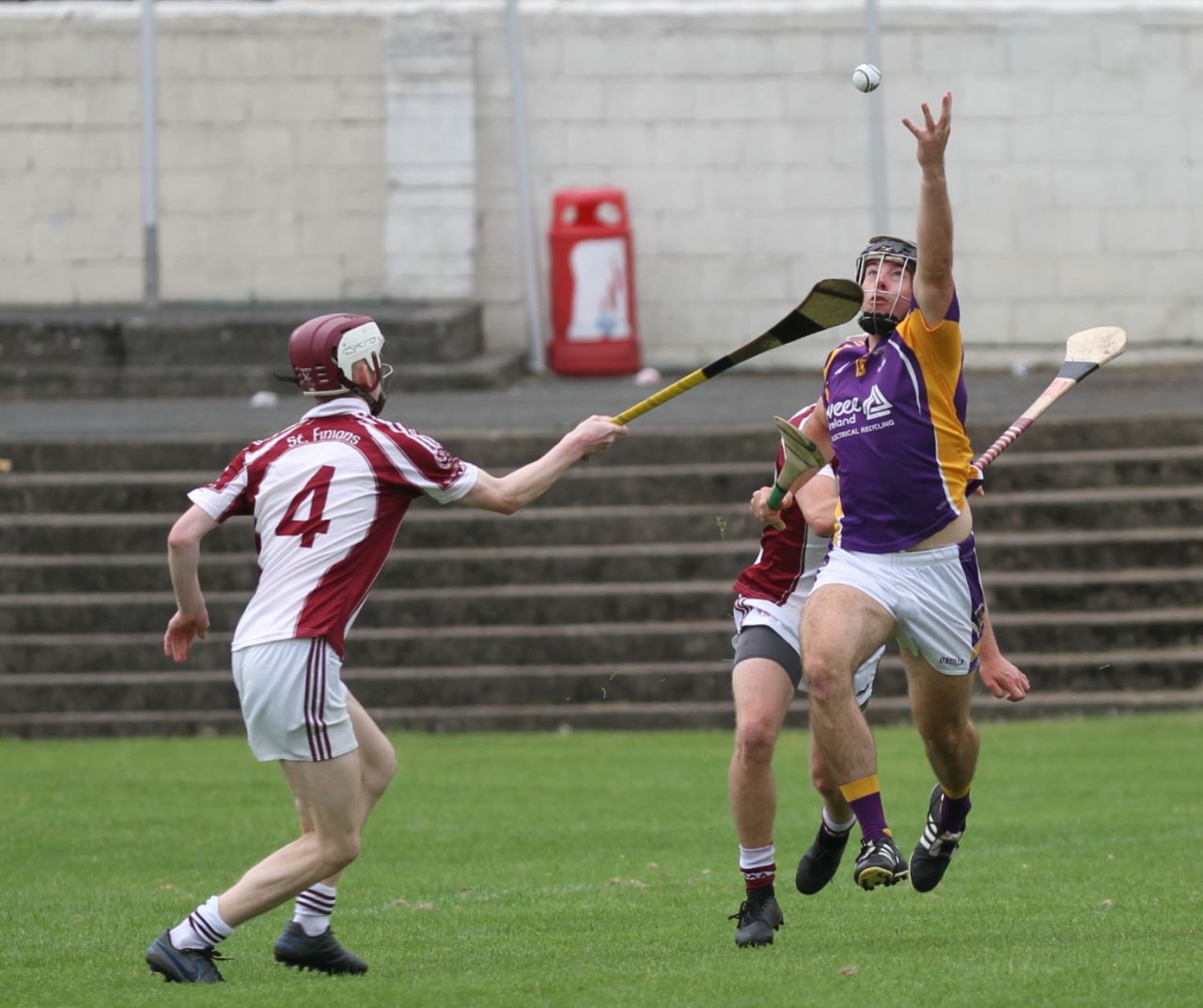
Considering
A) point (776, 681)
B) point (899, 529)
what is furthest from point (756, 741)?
point (899, 529)

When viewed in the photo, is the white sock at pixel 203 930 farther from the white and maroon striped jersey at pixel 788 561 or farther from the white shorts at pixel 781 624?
the white and maroon striped jersey at pixel 788 561

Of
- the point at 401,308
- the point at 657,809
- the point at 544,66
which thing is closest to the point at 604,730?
the point at 657,809

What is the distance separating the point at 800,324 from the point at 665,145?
13.1 m

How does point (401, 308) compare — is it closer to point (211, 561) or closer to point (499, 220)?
point (499, 220)

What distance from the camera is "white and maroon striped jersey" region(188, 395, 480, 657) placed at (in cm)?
642

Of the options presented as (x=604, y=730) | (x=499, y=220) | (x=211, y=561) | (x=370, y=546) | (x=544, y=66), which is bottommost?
(x=604, y=730)

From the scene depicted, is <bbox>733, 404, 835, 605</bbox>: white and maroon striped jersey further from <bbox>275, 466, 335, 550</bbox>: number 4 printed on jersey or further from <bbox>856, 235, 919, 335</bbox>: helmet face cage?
<bbox>275, 466, 335, 550</bbox>: number 4 printed on jersey

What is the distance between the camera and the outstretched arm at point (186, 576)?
6344mm

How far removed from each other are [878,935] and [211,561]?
8544 mm

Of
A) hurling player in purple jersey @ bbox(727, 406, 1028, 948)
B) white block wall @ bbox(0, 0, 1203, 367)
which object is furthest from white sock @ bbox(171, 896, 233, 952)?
white block wall @ bbox(0, 0, 1203, 367)

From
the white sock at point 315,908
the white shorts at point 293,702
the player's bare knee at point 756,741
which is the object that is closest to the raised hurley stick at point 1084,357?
the player's bare knee at point 756,741

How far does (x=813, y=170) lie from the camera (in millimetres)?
20031

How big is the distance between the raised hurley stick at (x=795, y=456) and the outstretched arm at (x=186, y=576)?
6.79 feet

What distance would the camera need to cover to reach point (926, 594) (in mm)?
7266
